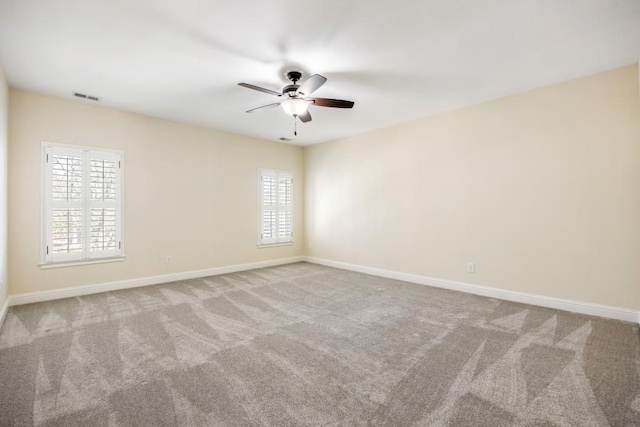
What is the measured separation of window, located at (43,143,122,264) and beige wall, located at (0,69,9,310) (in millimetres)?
420

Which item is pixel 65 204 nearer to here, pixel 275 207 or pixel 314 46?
pixel 275 207

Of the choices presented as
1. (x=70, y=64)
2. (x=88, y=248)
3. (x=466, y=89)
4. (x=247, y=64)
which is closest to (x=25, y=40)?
(x=70, y=64)

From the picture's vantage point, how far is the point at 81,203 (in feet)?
14.3

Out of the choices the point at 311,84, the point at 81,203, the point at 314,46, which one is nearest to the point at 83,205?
the point at 81,203

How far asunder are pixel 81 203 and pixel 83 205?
0.13 feet

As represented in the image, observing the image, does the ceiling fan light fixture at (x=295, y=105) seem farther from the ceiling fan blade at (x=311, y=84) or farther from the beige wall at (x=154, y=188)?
the beige wall at (x=154, y=188)

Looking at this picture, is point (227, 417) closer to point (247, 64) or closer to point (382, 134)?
point (247, 64)

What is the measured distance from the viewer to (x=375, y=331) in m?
3.12

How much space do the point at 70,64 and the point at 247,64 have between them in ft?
6.38

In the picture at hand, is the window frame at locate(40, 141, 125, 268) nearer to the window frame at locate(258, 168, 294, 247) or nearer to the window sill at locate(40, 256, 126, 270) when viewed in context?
the window sill at locate(40, 256, 126, 270)

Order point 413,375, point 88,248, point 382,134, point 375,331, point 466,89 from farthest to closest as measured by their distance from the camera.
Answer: point 382,134, point 88,248, point 466,89, point 375,331, point 413,375

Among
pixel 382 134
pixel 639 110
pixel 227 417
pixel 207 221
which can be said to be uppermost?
pixel 382 134

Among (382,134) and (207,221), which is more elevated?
(382,134)

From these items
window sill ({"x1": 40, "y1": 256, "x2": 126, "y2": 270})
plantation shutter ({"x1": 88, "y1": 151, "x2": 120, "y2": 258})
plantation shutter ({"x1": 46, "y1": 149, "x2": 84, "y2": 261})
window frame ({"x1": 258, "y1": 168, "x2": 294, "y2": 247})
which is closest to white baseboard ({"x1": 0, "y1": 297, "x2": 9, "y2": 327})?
window sill ({"x1": 40, "y1": 256, "x2": 126, "y2": 270})
